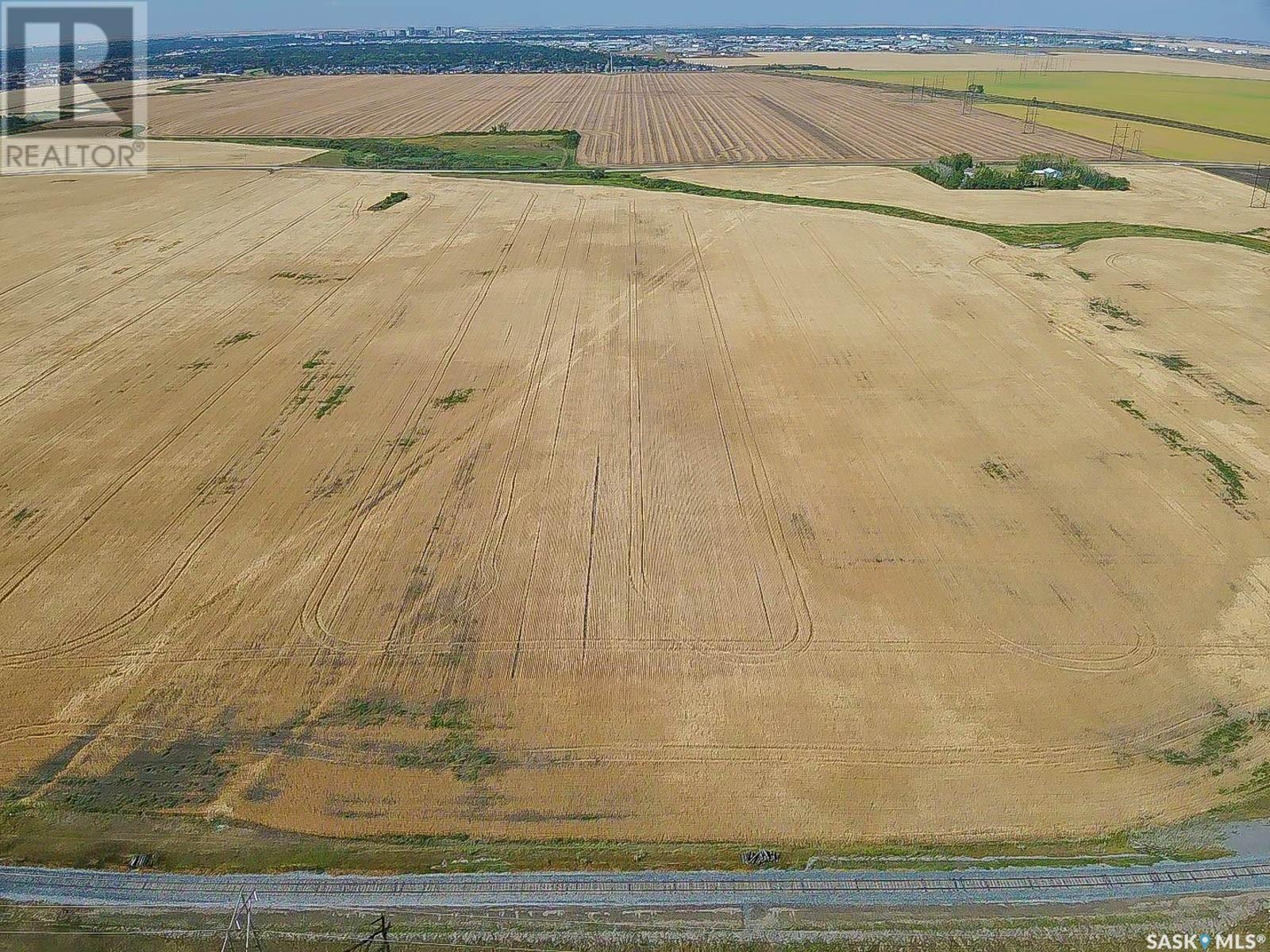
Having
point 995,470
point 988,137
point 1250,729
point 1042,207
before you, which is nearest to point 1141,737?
point 1250,729

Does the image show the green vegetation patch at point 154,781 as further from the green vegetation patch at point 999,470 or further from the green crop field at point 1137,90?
the green crop field at point 1137,90

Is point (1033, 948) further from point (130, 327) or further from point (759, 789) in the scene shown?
point (130, 327)

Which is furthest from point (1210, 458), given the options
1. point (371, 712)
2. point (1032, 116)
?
point (1032, 116)

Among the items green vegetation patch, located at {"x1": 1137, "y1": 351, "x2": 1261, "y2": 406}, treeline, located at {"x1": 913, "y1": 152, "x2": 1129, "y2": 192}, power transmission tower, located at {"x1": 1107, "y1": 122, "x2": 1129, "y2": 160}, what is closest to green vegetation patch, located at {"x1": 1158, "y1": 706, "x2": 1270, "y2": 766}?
green vegetation patch, located at {"x1": 1137, "y1": 351, "x2": 1261, "y2": 406}

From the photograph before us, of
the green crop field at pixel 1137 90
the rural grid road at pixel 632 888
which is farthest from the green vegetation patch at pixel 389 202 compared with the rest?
the green crop field at pixel 1137 90

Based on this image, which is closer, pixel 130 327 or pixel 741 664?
pixel 741 664
